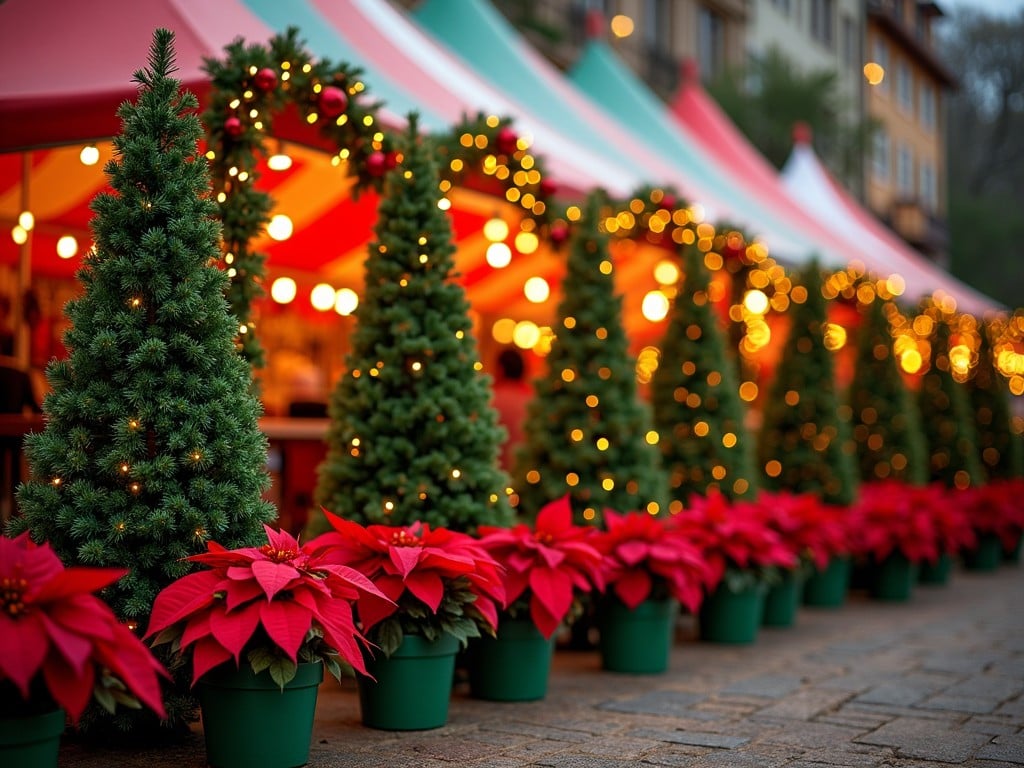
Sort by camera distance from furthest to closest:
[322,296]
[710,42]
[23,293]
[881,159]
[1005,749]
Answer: [881,159] < [710,42] < [322,296] < [23,293] < [1005,749]

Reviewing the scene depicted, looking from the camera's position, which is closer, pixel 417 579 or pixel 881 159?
pixel 417 579

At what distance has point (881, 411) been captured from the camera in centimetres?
1176

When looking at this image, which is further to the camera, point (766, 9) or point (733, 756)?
point (766, 9)

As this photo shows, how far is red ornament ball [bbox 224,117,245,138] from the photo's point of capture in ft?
18.5

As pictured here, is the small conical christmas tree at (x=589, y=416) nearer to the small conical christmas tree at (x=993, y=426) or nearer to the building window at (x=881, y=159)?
the small conical christmas tree at (x=993, y=426)

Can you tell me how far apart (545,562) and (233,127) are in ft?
8.35

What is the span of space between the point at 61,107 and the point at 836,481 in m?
6.75

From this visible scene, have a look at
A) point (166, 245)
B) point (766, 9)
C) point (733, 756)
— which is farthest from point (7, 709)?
point (766, 9)

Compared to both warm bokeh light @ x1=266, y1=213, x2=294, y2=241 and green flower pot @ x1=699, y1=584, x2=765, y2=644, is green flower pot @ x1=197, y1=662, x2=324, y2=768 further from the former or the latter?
warm bokeh light @ x1=266, y1=213, x2=294, y2=241

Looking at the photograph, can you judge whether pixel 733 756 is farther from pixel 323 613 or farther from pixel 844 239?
pixel 844 239

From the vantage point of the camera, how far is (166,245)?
4.41 meters

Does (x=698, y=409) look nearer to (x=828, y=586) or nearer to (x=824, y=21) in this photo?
(x=828, y=586)

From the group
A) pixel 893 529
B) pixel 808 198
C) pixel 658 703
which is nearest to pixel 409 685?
pixel 658 703

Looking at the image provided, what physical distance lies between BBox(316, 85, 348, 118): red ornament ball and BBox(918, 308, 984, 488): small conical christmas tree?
9374 mm
